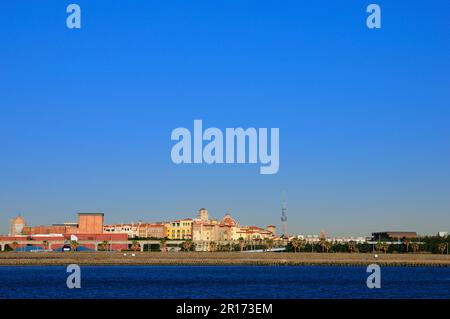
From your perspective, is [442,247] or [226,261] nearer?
[226,261]

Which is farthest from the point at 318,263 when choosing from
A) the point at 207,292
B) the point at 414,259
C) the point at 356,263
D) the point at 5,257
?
the point at 207,292

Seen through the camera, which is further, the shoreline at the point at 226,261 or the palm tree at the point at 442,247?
the palm tree at the point at 442,247

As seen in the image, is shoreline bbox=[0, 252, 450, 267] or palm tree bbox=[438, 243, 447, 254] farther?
palm tree bbox=[438, 243, 447, 254]

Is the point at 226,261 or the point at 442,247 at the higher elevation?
the point at 442,247

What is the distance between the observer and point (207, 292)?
69125 millimetres

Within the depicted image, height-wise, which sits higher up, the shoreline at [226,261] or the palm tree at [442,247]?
the palm tree at [442,247]

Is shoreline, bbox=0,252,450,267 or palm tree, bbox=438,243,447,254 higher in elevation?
palm tree, bbox=438,243,447,254
